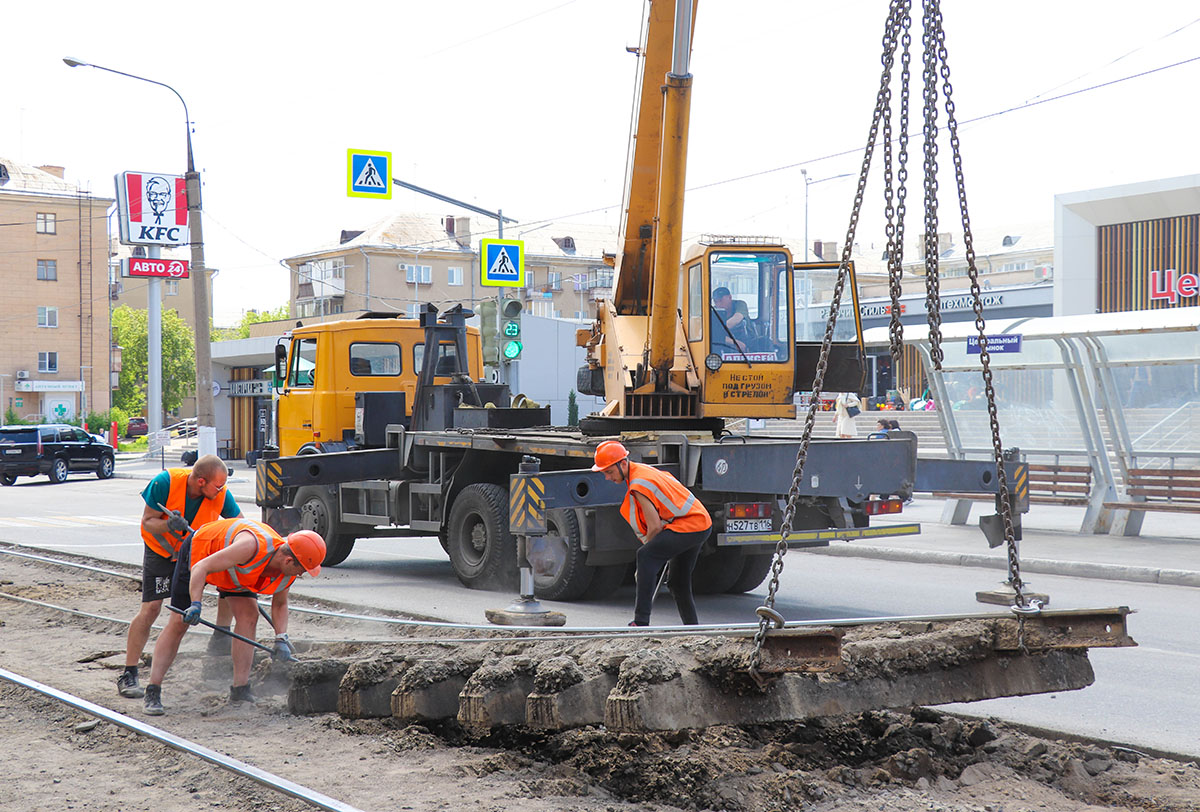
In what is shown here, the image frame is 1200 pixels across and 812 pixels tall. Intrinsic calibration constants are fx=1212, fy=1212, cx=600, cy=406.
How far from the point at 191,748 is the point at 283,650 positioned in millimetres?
1268

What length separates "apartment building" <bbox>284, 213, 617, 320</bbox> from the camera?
85812 mm

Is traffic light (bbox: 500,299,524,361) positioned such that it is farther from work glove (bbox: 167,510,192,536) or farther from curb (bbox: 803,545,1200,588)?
work glove (bbox: 167,510,192,536)

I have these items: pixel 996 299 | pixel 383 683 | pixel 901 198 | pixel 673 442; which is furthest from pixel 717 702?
pixel 996 299

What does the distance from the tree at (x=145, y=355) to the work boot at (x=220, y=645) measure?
270 feet

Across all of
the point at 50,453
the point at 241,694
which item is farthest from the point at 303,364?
the point at 50,453

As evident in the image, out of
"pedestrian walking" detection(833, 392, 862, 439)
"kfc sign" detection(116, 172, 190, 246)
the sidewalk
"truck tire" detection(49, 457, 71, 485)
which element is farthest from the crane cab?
→ "kfc sign" detection(116, 172, 190, 246)

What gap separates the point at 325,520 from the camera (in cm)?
1412

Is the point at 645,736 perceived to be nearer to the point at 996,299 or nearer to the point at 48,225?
the point at 996,299

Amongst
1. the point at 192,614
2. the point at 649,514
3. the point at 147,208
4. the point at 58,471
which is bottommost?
the point at 58,471

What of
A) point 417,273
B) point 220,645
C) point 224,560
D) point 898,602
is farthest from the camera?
point 417,273

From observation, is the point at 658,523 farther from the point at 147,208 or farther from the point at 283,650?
the point at 147,208

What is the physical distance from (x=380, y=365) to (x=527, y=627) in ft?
26.7

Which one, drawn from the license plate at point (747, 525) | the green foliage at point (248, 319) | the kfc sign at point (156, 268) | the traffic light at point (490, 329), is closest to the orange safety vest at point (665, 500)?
the license plate at point (747, 525)

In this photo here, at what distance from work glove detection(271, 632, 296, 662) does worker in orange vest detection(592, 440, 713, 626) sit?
7.35ft
